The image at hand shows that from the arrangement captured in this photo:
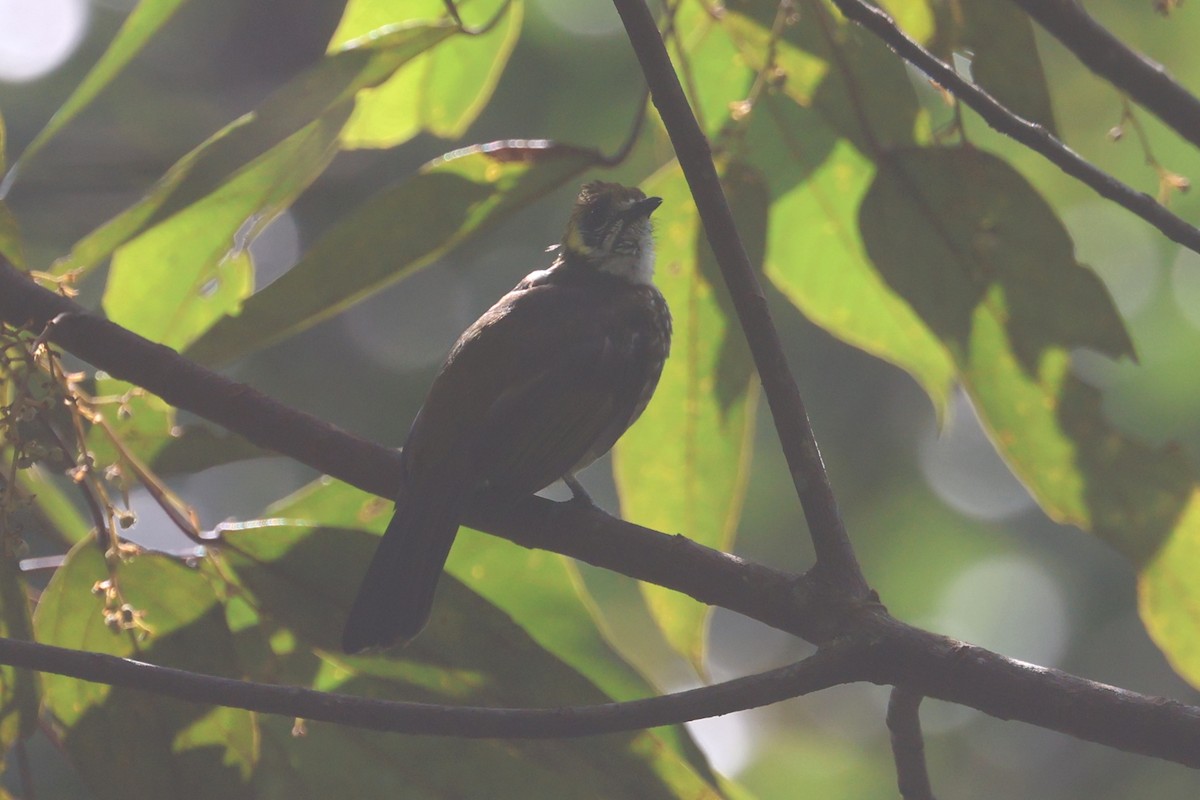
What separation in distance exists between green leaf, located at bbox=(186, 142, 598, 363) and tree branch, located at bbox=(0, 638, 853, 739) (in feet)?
3.26

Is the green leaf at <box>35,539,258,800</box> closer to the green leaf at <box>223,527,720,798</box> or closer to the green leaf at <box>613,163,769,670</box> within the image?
the green leaf at <box>223,527,720,798</box>

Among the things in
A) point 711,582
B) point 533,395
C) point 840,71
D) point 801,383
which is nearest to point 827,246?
point 840,71

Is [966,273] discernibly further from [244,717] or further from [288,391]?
[288,391]

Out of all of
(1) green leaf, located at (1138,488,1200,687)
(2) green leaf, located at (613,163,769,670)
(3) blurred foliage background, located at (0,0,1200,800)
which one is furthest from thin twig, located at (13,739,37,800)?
(3) blurred foliage background, located at (0,0,1200,800)

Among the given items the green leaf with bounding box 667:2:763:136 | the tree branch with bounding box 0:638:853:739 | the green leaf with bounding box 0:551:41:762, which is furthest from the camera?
the green leaf with bounding box 667:2:763:136

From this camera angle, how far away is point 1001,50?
274 centimetres

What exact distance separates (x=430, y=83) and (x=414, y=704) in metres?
1.82

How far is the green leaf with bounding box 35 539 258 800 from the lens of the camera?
2.46 m

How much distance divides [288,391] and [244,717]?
7.29 m

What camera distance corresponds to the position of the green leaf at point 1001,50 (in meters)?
2.71

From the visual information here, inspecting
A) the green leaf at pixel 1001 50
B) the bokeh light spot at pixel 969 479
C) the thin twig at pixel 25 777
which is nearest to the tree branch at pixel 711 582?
the thin twig at pixel 25 777

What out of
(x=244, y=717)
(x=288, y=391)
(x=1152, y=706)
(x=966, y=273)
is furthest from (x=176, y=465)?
(x=288, y=391)

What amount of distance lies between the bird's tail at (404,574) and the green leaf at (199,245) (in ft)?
2.14

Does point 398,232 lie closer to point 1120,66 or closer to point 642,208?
point 642,208
